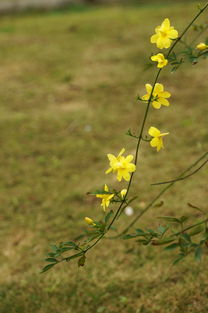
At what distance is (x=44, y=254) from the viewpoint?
8.98 feet

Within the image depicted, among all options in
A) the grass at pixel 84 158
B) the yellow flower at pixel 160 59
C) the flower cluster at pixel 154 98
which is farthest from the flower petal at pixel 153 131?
the grass at pixel 84 158

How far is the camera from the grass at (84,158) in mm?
2402

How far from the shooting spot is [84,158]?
12.3 ft

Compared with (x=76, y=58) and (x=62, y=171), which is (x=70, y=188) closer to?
(x=62, y=171)

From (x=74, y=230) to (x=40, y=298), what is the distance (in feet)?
1.89

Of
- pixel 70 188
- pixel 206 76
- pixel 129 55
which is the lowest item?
pixel 70 188

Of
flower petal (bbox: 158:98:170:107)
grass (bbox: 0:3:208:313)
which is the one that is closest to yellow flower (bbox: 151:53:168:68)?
flower petal (bbox: 158:98:170:107)

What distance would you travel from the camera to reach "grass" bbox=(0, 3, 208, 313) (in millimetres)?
2402

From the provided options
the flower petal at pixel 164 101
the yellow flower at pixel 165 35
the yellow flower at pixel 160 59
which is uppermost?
the yellow flower at pixel 165 35

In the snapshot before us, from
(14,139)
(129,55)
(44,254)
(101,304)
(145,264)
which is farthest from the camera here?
(129,55)

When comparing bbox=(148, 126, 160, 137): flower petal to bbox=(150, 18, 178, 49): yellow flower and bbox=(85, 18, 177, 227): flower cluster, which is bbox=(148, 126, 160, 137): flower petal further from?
bbox=(150, 18, 178, 49): yellow flower

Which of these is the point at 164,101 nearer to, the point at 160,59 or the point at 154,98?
the point at 154,98

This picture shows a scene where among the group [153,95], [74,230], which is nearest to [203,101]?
[74,230]

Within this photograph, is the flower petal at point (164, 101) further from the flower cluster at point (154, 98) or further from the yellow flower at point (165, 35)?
the yellow flower at point (165, 35)
